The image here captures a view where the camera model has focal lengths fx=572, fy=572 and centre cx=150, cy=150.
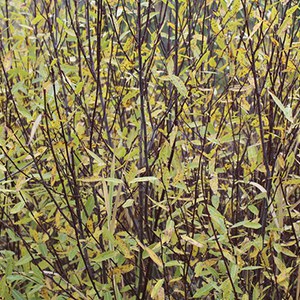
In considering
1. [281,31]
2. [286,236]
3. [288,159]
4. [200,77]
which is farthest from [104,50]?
[286,236]

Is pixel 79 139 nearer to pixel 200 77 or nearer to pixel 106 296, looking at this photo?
pixel 106 296

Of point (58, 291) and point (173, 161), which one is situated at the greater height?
point (173, 161)

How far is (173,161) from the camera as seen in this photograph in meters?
1.65

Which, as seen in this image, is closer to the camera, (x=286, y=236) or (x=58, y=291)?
(x=58, y=291)

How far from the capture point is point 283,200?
5.38 feet

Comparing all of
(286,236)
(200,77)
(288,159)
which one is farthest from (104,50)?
(286,236)

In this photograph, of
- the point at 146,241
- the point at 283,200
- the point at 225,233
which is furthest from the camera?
the point at 146,241

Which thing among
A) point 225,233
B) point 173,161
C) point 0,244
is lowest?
point 0,244

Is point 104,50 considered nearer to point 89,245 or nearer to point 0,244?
point 89,245

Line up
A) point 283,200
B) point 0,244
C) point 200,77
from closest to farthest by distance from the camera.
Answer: point 283,200, point 200,77, point 0,244

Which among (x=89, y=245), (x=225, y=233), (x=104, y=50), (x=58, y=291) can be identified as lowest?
(x=58, y=291)

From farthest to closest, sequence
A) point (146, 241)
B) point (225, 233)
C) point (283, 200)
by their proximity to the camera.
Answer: point (146, 241) < point (283, 200) < point (225, 233)

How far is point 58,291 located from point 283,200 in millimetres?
731

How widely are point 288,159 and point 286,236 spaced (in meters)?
0.48
